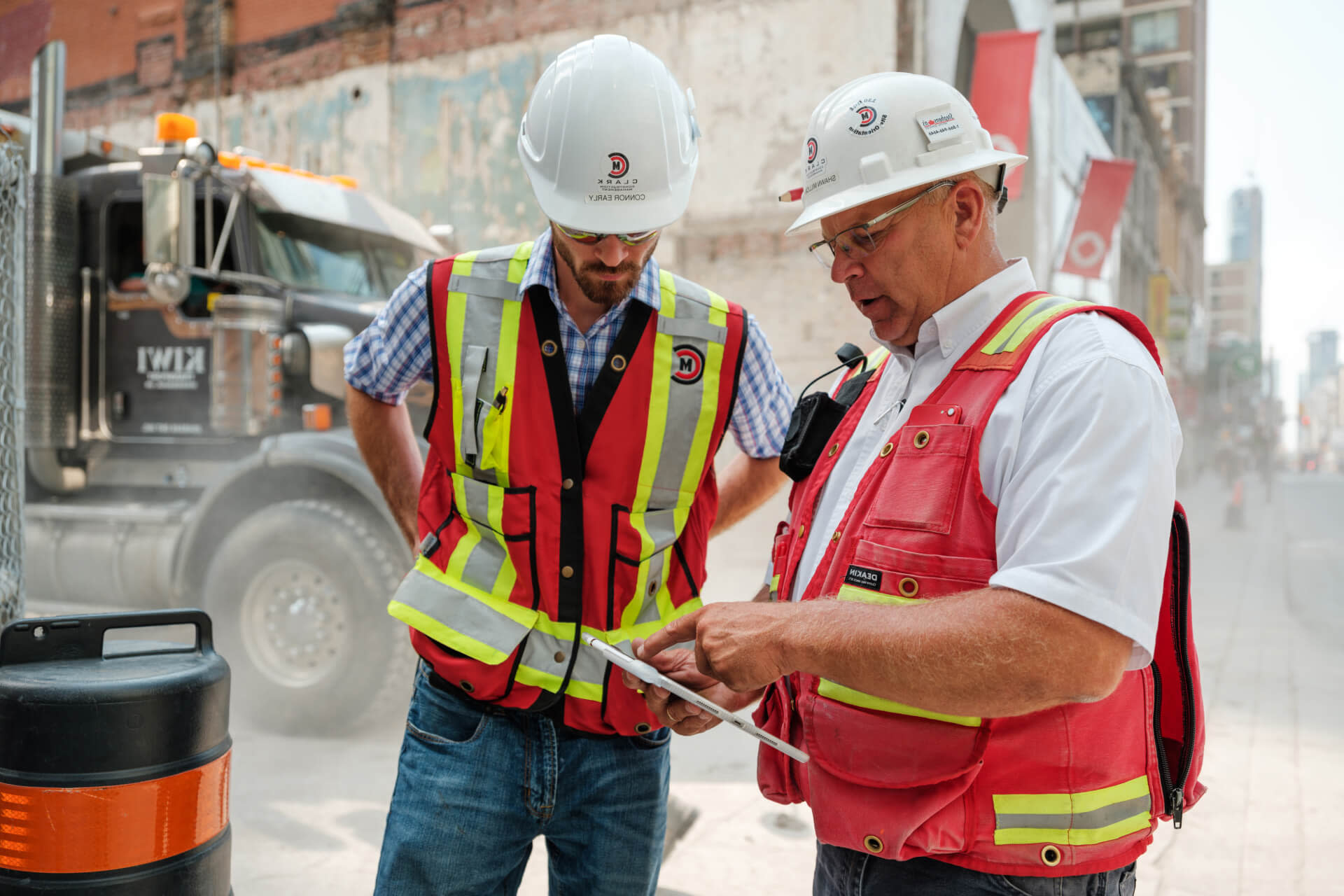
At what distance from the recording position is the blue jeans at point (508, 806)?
5.67 feet

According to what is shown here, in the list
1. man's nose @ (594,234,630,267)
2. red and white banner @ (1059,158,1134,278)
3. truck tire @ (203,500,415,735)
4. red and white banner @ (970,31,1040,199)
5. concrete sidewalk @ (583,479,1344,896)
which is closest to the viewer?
man's nose @ (594,234,630,267)

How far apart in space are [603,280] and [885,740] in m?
0.97

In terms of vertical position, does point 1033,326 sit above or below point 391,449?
above

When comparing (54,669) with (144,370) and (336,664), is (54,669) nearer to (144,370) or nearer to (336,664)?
(336,664)

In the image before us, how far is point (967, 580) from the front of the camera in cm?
121

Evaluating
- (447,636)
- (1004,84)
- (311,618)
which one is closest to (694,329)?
(447,636)

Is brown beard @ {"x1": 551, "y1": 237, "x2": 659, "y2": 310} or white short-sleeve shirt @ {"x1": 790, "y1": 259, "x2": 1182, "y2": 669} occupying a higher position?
brown beard @ {"x1": 551, "y1": 237, "x2": 659, "y2": 310}

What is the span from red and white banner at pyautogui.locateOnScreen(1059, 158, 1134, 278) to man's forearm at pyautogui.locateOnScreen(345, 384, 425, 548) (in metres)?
14.2

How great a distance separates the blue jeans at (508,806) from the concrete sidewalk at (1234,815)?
59.9 inches

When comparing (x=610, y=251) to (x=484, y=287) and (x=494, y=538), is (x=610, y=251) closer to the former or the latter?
(x=484, y=287)

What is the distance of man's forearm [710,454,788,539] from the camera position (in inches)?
87.6

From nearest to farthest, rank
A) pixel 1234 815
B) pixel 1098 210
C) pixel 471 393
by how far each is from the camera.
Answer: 1. pixel 471 393
2. pixel 1234 815
3. pixel 1098 210

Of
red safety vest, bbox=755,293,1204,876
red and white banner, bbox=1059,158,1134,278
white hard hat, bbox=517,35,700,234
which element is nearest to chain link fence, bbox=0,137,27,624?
white hard hat, bbox=517,35,700,234

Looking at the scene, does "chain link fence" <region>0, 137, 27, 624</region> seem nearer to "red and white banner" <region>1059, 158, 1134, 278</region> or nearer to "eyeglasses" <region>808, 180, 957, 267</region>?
"eyeglasses" <region>808, 180, 957, 267</region>
